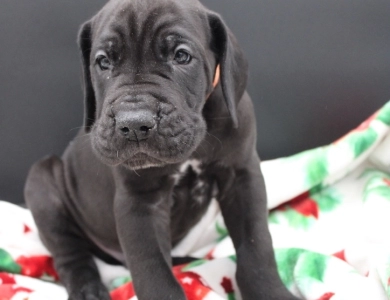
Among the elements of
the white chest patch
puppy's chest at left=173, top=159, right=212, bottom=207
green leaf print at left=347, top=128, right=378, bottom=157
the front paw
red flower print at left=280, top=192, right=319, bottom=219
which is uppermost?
the white chest patch

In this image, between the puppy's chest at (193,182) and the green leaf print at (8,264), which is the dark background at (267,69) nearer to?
the green leaf print at (8,264)

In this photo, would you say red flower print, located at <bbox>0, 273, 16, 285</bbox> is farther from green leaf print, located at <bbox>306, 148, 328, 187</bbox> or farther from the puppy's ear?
green leaf print, located at <bbox>306, 148, 328, 187</bbox>

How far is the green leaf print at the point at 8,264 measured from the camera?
248 cm

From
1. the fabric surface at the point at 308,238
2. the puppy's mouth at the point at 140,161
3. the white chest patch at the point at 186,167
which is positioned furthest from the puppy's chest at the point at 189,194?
the puppy's mouth at the point at 140,161

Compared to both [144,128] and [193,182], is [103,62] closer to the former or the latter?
[144,128]

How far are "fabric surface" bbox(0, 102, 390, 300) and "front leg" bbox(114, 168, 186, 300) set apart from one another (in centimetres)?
26

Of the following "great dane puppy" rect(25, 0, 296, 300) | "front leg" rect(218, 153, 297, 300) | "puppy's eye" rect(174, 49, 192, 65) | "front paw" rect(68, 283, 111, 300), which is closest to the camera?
"great dane puppy" rect(25, 0, 296, 300)

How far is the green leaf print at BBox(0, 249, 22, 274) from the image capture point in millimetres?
2477

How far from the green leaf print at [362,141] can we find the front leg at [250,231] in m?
0.84

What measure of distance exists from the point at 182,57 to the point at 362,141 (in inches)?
53.4

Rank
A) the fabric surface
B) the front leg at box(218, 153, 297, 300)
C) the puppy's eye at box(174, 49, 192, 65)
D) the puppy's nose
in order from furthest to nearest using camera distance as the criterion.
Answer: the fabric surface
the front leg at box(218, 153, 297, 300)
the puppy's eye at box(174, 49, 192, 65)
the puppy's nose

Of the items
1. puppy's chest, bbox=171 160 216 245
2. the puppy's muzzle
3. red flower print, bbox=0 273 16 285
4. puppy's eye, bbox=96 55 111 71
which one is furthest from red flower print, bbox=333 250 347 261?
red flower print, bbox=0 273 16 285

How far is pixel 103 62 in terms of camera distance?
190 centimetres

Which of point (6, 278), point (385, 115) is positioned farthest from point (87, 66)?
point (385, 115)
